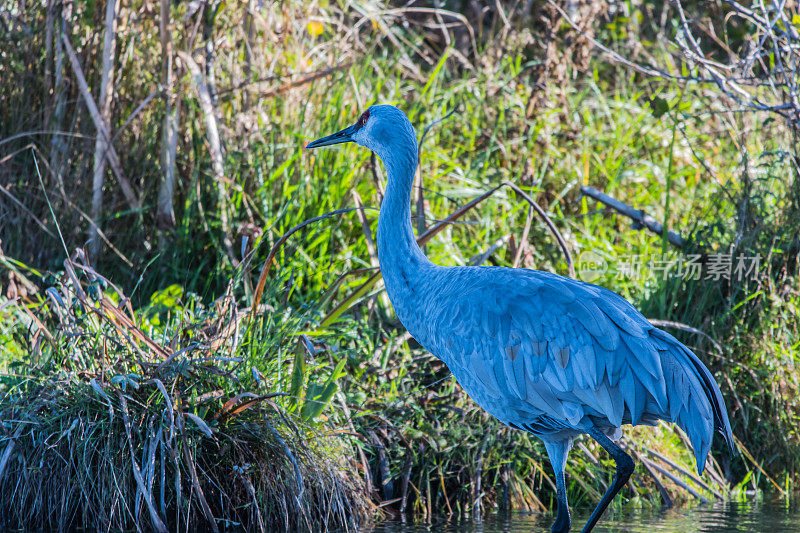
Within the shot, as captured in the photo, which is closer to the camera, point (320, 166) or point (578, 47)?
point (320, 166)

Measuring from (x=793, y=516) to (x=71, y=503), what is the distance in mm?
3438

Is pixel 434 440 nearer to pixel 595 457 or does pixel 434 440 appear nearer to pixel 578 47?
pixel 595 457

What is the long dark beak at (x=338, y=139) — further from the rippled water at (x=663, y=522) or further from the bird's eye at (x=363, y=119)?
the rippled water at (x=663, y=522)

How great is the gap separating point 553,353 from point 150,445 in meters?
1.72

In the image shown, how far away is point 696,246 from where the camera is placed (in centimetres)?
579

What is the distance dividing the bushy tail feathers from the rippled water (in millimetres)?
888

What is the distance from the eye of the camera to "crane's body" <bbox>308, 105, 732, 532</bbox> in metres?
3.45

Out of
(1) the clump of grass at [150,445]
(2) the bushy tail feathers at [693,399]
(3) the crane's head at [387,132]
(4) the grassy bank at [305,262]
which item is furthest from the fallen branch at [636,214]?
(1) the clump of grass at [150,445]

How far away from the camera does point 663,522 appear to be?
14.3 ft

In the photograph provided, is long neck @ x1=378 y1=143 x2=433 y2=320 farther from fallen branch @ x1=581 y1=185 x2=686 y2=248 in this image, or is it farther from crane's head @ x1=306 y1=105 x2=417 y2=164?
fallen branch @ x1=581 y1=185 x2=686 y2=248

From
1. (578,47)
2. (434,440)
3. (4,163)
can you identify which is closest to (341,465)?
(434,440)

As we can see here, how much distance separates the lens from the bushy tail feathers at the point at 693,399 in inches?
134

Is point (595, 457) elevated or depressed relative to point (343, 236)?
depressed

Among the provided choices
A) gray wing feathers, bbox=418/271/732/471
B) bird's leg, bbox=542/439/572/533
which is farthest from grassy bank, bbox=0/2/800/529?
gray wing feathers, bbox=418/271/732/471
